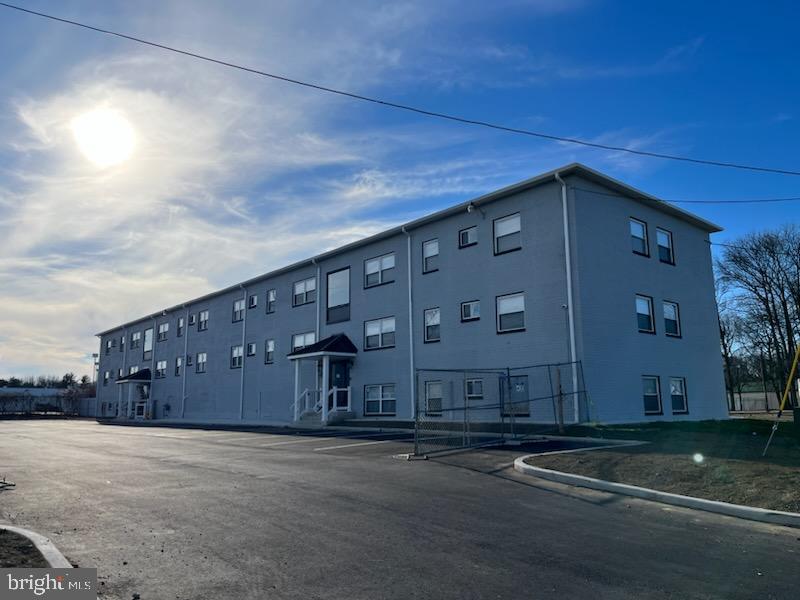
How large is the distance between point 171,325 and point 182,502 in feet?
133

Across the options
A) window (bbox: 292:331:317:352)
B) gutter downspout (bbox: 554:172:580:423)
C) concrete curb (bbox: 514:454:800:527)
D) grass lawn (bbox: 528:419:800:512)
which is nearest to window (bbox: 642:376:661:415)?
gutter downspout (bbox: 554:172:580:423)

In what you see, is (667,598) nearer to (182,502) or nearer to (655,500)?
(655,500)

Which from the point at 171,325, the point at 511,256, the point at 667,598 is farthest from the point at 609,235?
the point at 171,325

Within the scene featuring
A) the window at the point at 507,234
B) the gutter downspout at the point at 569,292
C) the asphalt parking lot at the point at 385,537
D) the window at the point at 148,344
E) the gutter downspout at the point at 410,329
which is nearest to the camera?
the asphalt parking lot at the point at 385,537

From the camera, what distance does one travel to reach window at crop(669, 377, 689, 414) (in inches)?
884

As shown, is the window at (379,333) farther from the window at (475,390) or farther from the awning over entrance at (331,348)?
the window at (475,390)

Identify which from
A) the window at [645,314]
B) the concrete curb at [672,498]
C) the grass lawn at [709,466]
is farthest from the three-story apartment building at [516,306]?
the concrete curb at [672,498]

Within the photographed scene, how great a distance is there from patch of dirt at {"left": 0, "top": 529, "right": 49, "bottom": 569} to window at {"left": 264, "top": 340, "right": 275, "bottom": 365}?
1091 inches

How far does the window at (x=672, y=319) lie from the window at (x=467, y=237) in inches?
302

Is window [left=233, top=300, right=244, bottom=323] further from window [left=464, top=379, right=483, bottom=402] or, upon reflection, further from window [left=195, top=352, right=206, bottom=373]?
window [left=464, top=379, right=483, bottom=402]

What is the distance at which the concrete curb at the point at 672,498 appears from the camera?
7.57 metres

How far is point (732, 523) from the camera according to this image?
298 inches

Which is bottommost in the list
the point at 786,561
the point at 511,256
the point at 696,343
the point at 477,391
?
the point at 786,561

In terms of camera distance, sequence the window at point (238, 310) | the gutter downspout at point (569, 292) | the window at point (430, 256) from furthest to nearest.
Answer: the window at point (238, 310) < the window at point (430, 256) < the gutter downspout at point (569, 292)
